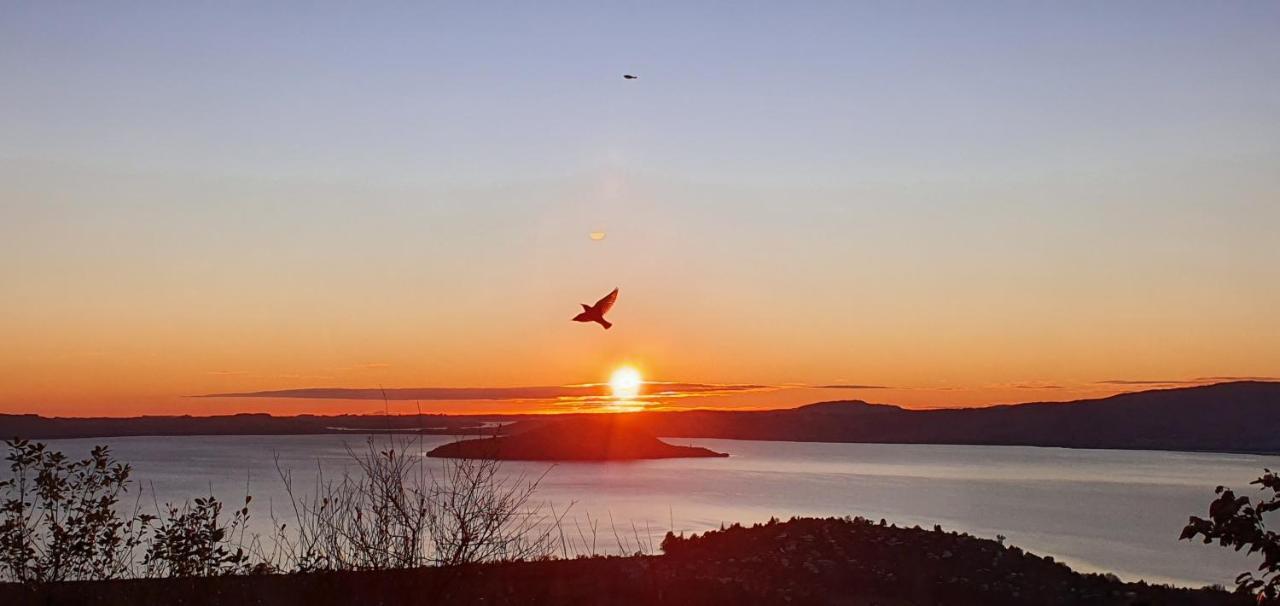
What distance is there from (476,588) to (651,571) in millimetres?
5247

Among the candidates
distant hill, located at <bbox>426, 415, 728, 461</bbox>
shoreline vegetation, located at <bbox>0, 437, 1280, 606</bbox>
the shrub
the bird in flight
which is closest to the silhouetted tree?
shoreline vegetation, located at <bbox>0, 437, 1280, 606</bbox>

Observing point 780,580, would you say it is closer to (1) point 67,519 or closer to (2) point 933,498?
(1) point 67,519

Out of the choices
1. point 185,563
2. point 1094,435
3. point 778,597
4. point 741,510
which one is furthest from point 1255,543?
point 1094,435

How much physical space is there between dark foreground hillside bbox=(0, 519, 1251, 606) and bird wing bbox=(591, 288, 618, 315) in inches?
100.0

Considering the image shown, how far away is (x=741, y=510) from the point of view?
7269 cm

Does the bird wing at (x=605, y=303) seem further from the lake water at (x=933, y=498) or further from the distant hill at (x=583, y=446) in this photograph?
the distant hill at (x=583, y=446)

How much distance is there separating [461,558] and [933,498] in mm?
90939

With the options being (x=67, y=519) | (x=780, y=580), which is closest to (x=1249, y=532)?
(x=67, y=519)

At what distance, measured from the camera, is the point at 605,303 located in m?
10.5

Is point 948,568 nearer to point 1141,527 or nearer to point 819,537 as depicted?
point 819,537

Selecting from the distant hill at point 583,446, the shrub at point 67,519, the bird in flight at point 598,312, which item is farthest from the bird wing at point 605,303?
the distant hill at point 583,446

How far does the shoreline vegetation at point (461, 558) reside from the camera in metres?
9.48

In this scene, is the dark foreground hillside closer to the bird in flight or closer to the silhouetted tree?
the bird in flight

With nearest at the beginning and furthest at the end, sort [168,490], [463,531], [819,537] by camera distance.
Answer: [463,531]
[819,537]
[168,490]
